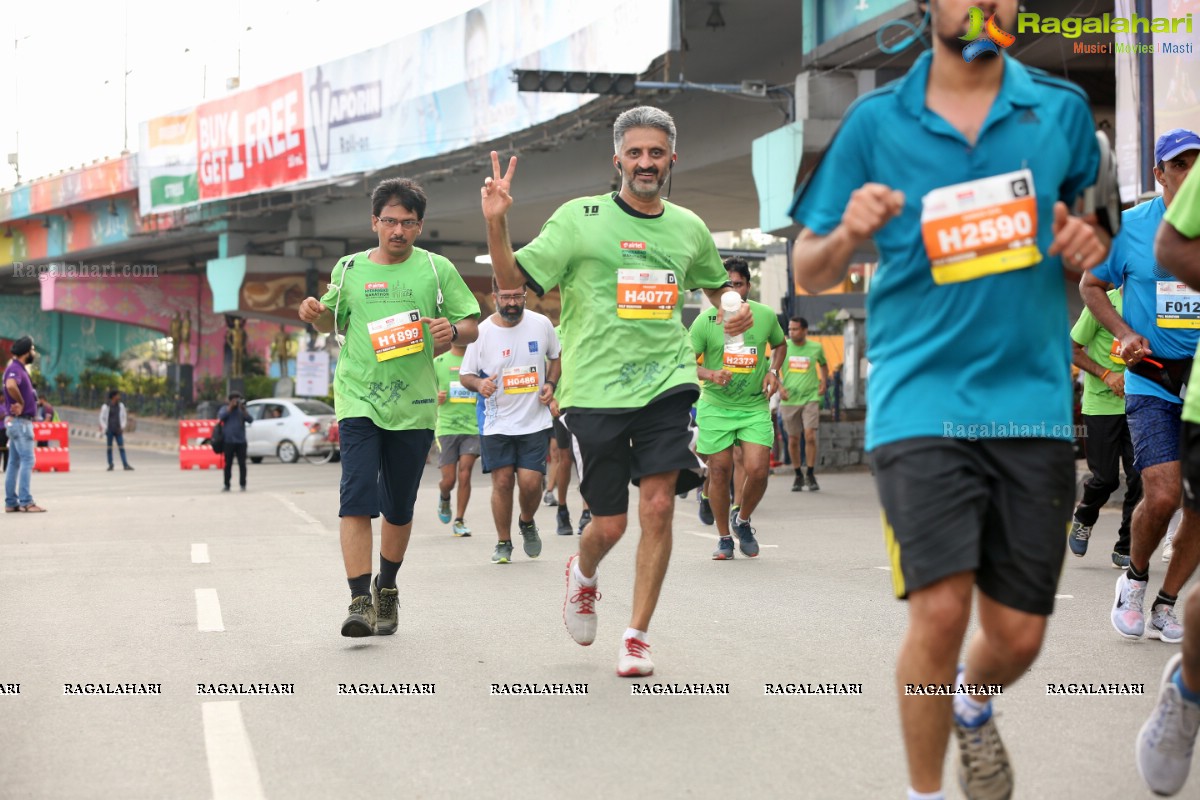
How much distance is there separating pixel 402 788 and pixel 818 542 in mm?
8142

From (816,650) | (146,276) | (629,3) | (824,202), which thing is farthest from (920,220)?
(146,276)

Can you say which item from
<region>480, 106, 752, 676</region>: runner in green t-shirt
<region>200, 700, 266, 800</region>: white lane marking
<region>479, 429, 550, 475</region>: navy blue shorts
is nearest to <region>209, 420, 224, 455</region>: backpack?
<region>479, 429, 550, 475</region>: navy blue shorts

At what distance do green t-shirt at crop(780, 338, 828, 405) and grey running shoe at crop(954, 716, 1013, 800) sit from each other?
16058 millimetres

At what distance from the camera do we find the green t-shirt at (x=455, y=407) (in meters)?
13.7

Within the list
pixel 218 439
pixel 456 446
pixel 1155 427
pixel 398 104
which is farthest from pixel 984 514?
pixel 398 104

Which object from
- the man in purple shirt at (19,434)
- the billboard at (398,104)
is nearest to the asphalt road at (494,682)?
the man in purple shirt at (19,434)

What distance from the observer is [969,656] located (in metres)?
3.74

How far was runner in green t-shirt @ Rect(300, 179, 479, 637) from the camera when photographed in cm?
699

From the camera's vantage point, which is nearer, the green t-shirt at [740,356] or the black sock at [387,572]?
the black sock at [387,572]

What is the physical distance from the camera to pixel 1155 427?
662cm

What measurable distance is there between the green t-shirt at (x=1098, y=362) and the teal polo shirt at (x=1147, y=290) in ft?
4.43

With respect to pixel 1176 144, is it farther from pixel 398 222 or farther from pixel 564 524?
pixel 564 524

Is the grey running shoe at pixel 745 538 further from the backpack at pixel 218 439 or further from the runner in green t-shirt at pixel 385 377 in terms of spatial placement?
the backpack at pixel 218 439

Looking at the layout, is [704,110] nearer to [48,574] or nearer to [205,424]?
[205,424]
